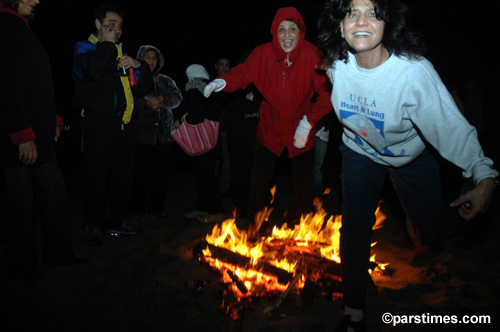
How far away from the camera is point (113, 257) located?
384 cm

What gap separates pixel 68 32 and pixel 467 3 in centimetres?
1832

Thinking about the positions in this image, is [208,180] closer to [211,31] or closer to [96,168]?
[96,168]

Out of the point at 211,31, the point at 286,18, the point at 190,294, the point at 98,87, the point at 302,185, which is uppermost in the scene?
the point at 211,31

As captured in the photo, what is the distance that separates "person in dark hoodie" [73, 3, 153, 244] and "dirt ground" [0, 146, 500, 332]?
0.63m

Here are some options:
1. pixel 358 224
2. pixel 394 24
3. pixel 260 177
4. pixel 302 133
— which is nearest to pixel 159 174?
pixel 260 177

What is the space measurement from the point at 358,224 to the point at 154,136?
10.9 ft

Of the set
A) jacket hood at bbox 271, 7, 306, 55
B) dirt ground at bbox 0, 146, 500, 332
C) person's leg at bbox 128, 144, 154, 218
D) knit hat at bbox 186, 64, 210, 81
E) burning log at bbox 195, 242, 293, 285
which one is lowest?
dirt ground at bbox 0, 146, 500, 332

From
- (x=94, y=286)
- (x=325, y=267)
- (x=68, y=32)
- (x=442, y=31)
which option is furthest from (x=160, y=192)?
(x=442, y=31)

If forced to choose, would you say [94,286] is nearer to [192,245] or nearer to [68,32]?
[192,245]

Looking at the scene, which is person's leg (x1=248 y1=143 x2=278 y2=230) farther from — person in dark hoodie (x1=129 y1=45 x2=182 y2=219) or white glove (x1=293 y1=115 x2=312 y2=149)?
person in dark hoodie (x1=129 y1=45 x2=182 y2=219)

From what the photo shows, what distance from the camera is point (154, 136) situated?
16.2 ft

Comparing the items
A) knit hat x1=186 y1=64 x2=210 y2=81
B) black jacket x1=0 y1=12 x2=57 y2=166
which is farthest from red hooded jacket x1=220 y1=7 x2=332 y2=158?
A: black jacket x1=0 y1=12 x2=57 y2=166

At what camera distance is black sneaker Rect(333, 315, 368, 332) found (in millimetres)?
2443

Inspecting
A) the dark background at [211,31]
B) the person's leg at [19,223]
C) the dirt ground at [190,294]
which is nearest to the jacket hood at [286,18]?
the dirt ground at [190,294]
